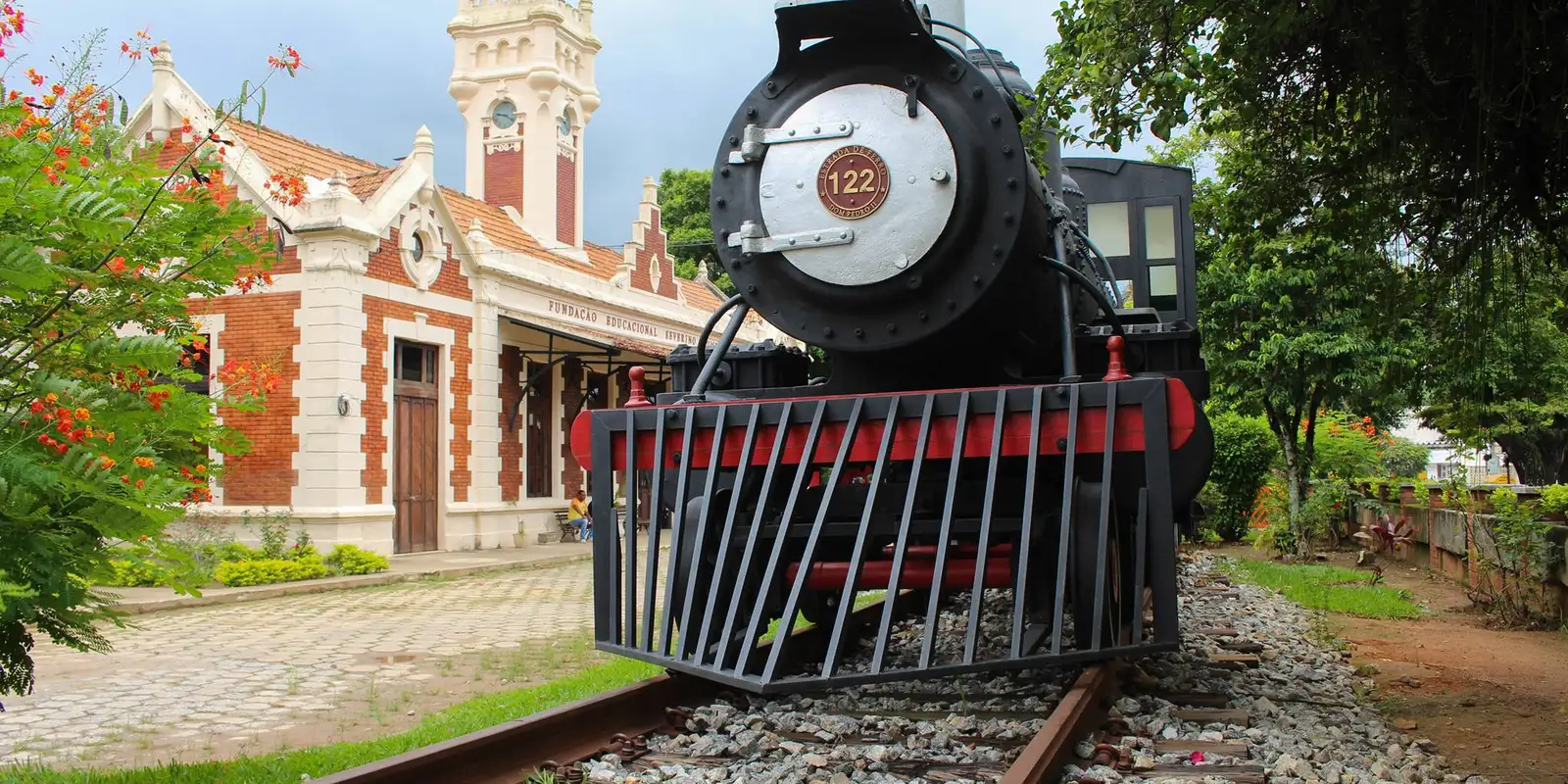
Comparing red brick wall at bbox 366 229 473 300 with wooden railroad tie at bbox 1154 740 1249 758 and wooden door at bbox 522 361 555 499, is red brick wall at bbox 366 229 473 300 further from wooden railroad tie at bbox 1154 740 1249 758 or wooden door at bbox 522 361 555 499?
wooden railroad tie at bbox 1154 740 1249 758

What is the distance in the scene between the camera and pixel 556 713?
4.18 m

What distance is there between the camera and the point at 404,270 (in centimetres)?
1622

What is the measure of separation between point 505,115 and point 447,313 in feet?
25.7

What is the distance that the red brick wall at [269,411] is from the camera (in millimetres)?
15055

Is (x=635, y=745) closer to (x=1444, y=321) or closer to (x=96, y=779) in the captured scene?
(x=96, y=779)

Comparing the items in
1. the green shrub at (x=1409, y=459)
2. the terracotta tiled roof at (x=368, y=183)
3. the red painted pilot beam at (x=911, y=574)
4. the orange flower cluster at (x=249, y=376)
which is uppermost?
the terracotta tiled roof at (x=368, y=183)

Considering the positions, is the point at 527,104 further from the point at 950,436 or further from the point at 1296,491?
the point at 950,436

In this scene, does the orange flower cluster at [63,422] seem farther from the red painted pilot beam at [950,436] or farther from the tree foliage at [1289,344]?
the tree foliage at [1289,344]

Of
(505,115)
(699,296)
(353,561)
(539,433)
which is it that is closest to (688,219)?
(699,296)

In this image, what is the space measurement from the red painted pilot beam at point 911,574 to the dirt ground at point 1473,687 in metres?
1.72

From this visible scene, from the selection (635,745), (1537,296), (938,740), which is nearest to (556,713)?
(635,745)

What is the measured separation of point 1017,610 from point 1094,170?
18.3 feet

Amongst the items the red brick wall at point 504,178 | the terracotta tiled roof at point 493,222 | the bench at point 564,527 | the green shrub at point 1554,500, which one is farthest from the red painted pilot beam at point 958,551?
the red brick wall at point 504,178

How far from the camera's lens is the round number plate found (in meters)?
4.80
